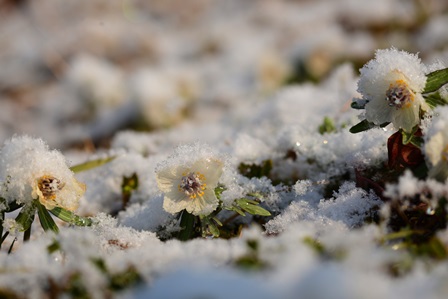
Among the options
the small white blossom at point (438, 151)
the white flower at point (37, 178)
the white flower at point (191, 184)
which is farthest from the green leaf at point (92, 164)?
the small white blossom at point (438, 151)

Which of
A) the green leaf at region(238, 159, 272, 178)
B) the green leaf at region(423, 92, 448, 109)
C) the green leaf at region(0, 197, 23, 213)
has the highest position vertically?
the green leaf at region(238, 159, 272, 178)

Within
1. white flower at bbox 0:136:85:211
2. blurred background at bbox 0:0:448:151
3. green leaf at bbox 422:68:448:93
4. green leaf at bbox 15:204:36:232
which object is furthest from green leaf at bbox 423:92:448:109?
blurred background at bbox 0:0:448:151

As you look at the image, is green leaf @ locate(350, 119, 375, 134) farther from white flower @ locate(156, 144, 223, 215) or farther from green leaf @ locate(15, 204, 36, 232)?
green leaf @ locate(15, 204, 36, 232)

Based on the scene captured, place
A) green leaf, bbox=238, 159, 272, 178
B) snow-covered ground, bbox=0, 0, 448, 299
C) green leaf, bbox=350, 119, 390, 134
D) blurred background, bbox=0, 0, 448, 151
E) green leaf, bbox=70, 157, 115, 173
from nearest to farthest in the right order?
snow-covered ground, bbox=0, 0, 448, 299 → green leaf, bbox=350, 119, 390, 134 → green leaf, bbox=238, 159, 272, 178 → green leaf, bbox=70, 157, 115, 173 → blurred background, bbox=0, 0, 448, 151

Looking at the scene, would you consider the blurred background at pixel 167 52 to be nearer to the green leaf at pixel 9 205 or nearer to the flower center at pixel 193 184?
the flower center at pixel 193 184

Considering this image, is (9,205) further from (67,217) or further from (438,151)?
(438,151)

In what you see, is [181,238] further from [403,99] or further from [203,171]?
[403,99]
